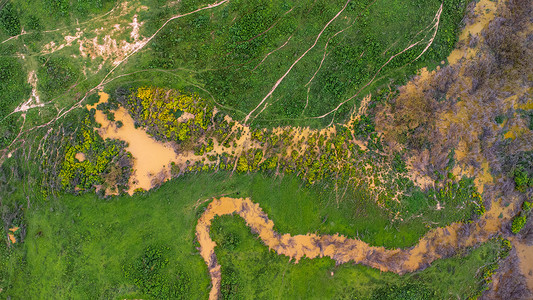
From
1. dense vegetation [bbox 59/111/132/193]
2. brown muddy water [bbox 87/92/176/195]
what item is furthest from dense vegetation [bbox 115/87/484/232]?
dense vegetation [bbox 59/111/132/193]

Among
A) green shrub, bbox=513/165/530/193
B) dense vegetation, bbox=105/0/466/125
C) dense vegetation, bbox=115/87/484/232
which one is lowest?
green shrub, bbox=513/165/530/193

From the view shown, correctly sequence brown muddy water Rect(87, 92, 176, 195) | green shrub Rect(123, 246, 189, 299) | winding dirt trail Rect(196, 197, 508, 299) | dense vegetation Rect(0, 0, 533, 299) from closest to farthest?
green shrub Rect(123, 246, 189, 299) → dense vegetation Rect(0, 0, 533, 299) → brown muddy water Rect(87, 92, 176, 195) → winding dirt trail Rect(196, 197, 508, 299)

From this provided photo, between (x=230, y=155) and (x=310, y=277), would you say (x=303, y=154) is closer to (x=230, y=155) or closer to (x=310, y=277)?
(x=230, y=155)

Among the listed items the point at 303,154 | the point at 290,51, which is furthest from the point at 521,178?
the point at 290,51

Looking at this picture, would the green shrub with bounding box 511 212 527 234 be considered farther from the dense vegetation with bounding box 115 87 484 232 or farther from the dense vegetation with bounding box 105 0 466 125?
the dense vegetation with bounding box 105 0 466 125

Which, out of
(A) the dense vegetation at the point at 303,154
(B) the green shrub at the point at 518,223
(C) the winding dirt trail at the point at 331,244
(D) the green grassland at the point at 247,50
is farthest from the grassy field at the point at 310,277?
(D) the green grassland at the point at 247,50

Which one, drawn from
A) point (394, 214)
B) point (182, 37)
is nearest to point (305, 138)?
point (394, 214)
